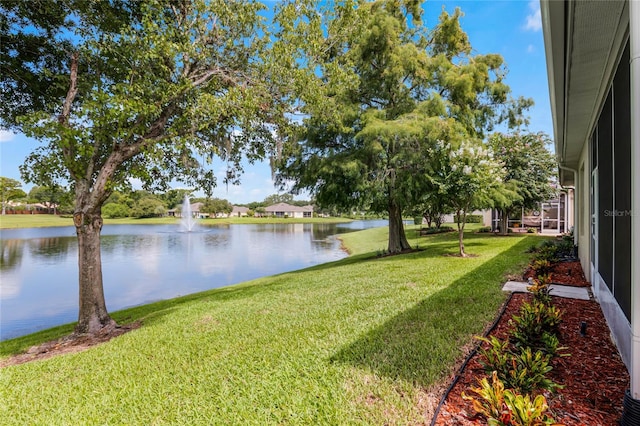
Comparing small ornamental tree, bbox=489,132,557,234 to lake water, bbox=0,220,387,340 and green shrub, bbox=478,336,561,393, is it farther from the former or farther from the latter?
green shrub, bbox=478,336,561,393

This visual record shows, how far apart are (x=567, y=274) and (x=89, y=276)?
9.84 meters

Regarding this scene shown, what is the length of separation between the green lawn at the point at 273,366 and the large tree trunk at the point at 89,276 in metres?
0.91

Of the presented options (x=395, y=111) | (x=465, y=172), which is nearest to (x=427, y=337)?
(x=465, y=172)

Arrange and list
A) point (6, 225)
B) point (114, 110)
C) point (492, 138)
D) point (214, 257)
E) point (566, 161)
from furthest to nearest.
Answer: point (6, 225), point (214, 257), point (492, 138), point (566, 161), point (114, 110)

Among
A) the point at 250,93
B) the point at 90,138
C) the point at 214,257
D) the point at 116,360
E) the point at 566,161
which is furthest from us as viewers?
the point at 214,257

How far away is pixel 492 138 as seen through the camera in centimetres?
1036

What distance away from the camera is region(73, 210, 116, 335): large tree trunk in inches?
224

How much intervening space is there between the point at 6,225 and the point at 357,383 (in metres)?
56.0

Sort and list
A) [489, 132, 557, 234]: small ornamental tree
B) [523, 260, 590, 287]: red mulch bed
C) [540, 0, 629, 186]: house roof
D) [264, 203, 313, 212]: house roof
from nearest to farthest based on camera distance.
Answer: [540, 0, 629, 186]: house roof < [523, 260, 590, 287]: red mulch bed < [489, 132, 557, 234]: small ornamental tree < [264, 203, 313, 212]: house roof

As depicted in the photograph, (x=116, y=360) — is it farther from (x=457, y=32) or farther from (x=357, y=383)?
(x=457, y=32)

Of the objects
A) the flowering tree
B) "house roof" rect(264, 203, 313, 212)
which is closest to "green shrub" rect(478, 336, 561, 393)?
the flowering tree

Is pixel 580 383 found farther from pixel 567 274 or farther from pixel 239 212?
pixel 239 212

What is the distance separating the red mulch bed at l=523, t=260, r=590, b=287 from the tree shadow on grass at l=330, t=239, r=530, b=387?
5.67 feet

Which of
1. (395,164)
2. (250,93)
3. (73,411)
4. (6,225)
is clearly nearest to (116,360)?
(73,411)
